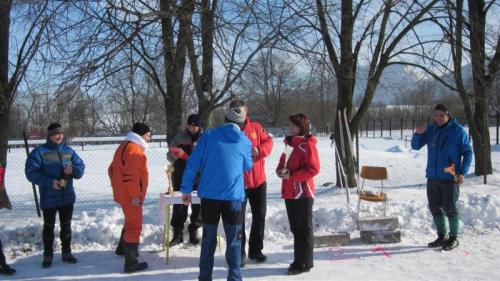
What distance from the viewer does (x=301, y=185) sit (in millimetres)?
5297

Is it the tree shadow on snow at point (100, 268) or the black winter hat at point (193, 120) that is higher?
the black winter hat at point (193, 120)

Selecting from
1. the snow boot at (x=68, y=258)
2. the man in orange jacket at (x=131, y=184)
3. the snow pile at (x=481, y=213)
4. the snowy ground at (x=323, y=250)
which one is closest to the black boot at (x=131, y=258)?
the man in orange jacket at (x=131, y=184)

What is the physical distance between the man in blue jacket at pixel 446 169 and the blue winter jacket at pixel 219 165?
9.00 feet

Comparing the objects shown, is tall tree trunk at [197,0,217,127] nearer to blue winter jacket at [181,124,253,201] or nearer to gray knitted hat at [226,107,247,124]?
gray knitted hat at [226,107,247,124]

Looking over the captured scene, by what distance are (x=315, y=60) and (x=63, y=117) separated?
432 cm

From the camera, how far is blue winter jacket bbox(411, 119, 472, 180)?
5945 millimetres

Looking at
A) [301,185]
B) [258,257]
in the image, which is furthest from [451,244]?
[258,257]

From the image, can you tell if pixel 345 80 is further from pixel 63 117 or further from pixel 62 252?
pixel 62 252

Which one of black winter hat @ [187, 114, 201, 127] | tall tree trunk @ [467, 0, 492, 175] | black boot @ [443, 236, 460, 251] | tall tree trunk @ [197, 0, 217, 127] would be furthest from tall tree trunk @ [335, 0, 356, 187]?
black winter hat @ [187, 114, 201, 127]

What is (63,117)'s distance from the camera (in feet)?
27.3

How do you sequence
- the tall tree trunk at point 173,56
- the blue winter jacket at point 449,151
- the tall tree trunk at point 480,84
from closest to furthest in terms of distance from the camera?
the blue winter jacket at point 449,151 < the tall tree trunk at point 173,56 < the tall tree trunk at point 480,84

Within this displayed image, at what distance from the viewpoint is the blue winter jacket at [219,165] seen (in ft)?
15.1

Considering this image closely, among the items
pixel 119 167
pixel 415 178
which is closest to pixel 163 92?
pixel 119 167

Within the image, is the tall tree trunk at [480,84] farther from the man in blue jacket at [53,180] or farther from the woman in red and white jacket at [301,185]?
the man in blue jacket at [53,180]
